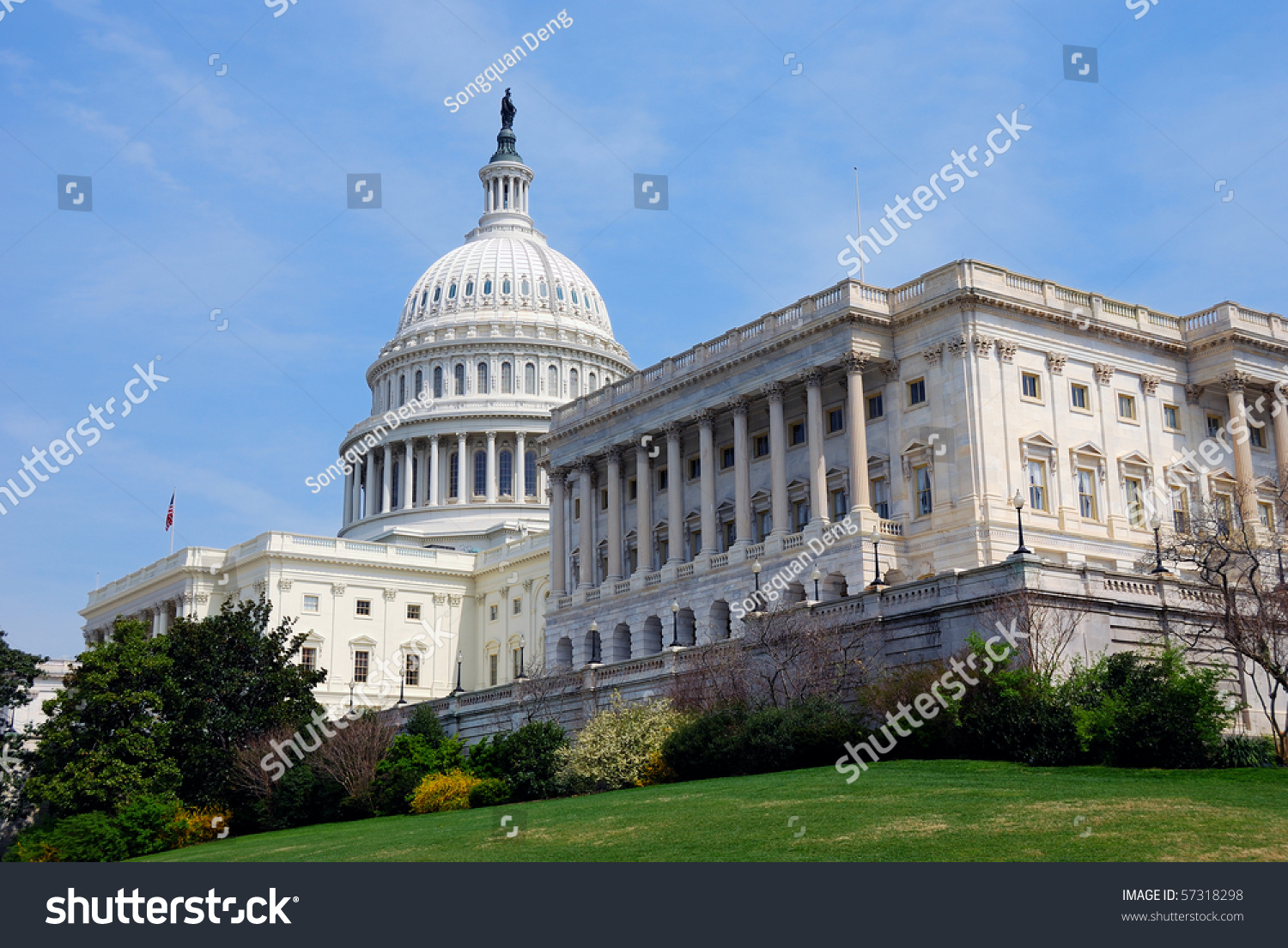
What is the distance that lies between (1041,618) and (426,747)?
2415cm

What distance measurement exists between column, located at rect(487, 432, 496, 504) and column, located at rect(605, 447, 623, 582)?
4760 cm

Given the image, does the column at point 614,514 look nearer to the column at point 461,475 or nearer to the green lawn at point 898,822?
the green lawn at point 898,822

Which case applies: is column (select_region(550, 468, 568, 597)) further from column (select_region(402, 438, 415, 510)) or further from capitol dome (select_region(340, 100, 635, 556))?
column (select_region(402, 438, 415, 510))

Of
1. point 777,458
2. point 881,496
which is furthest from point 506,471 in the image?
point 881,496

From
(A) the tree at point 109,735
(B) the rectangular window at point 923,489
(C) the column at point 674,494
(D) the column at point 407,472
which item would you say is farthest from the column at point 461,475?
(A) the tree at point 109,735

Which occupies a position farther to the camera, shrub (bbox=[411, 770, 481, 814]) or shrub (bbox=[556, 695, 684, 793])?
shrub (bbox=[411, 770, 481, 814])

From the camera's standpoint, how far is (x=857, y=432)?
68000 mm

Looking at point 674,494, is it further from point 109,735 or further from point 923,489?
point 109,735

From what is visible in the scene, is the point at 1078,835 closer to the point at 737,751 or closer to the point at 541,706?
the point at 737,751

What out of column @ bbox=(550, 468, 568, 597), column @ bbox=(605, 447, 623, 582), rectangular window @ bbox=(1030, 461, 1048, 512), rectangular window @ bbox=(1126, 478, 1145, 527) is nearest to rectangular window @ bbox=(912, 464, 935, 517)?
rectangular window @ bbox=(1030, 461, 1048, 512)

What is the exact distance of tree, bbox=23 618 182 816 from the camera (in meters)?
54.4

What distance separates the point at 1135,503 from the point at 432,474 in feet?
246

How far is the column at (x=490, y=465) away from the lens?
431ft

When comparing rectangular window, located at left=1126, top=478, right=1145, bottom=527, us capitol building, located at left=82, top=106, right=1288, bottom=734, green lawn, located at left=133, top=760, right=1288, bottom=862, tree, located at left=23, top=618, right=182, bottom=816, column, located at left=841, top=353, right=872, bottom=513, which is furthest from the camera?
rectangular window, located at left=1126, top=478, right=1145, bottom=527
